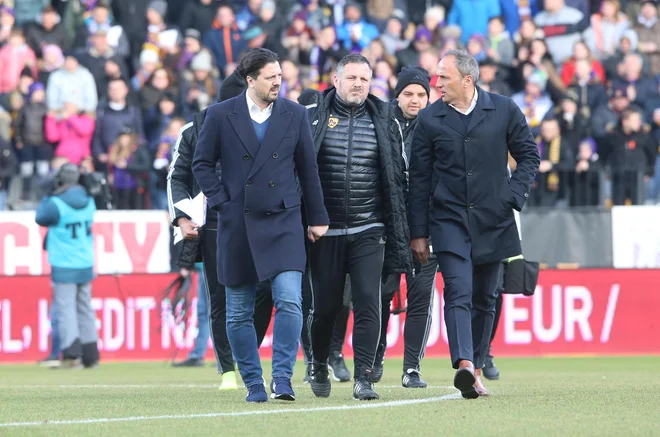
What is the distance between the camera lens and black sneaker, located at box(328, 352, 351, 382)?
12.1 metres

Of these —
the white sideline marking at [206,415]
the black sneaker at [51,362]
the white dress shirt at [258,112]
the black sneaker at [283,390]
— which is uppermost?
the white dress shirt at [258,112]

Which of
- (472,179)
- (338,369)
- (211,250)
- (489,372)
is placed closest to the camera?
(472,179)

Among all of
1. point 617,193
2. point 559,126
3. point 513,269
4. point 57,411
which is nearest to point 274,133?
point 57,411

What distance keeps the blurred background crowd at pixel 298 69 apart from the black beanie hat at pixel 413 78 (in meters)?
7.42

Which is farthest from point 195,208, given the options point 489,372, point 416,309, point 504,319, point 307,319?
point 504,319

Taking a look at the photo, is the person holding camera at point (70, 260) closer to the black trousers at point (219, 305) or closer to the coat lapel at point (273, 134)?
the black trousers at point (219, 305)

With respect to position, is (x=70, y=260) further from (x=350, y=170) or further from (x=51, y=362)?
(x=350, y=170)

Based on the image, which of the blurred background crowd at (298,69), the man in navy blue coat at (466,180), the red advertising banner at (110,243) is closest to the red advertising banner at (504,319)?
the red advertising banner at (110,243)

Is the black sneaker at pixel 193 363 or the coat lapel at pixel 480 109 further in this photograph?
the black sneaker at pixel 193 363

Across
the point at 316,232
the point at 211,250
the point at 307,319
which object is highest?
the point at 316,232

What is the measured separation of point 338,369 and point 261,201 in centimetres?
349

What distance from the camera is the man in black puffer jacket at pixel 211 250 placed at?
408 inches

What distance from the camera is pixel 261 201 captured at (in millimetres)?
9008

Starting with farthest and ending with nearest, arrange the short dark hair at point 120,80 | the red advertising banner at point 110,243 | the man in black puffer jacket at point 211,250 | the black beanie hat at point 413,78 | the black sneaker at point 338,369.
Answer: the short dark hair at point 120,80 < the red advertising banner at point 110,243 < the black sneaker at point 338,369 < the black beanie hat at point 413,78 < the man in black puffer jacket at point 211,250
